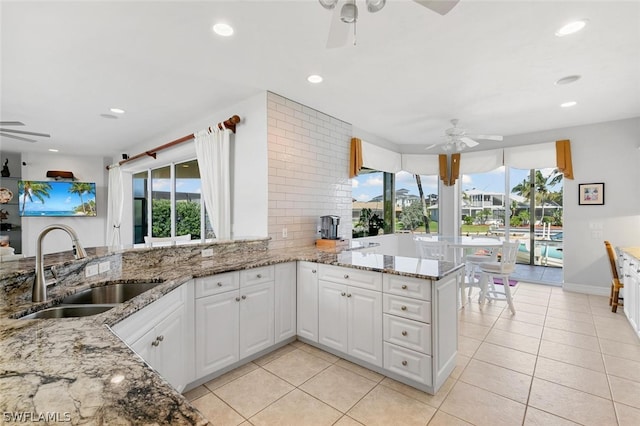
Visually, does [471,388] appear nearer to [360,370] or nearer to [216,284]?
[360,370]

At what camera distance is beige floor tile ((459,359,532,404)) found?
2.15 m

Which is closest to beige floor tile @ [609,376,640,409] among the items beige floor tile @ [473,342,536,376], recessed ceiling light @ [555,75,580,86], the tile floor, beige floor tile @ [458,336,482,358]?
the tile floor

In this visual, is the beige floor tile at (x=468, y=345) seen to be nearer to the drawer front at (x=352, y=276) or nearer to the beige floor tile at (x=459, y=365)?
the beige floor tile at (x=459, y=365)

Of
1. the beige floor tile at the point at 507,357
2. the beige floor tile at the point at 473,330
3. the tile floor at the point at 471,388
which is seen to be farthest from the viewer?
the beige floor tile at the point at 473,330

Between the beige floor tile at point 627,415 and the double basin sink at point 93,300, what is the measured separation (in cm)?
318

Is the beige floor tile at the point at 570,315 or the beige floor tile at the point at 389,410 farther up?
the beige floor tile at the point at 570,315

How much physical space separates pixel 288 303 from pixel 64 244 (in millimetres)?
6618

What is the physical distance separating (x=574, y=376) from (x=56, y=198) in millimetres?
8860

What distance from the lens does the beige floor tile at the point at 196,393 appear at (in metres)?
2.13

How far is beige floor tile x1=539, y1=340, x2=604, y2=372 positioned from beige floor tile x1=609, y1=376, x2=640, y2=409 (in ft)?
0.54

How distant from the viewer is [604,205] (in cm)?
452

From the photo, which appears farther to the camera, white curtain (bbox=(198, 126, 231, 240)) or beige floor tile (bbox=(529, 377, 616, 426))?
white curtain (bbox=(198, 126, 231, 240))

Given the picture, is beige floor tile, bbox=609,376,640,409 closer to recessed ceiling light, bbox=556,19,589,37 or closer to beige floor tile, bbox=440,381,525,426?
beige floor tile, bbox=440,381,525,426

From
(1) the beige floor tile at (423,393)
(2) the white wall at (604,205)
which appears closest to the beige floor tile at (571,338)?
(1) the beige floor tile at (423,393)
